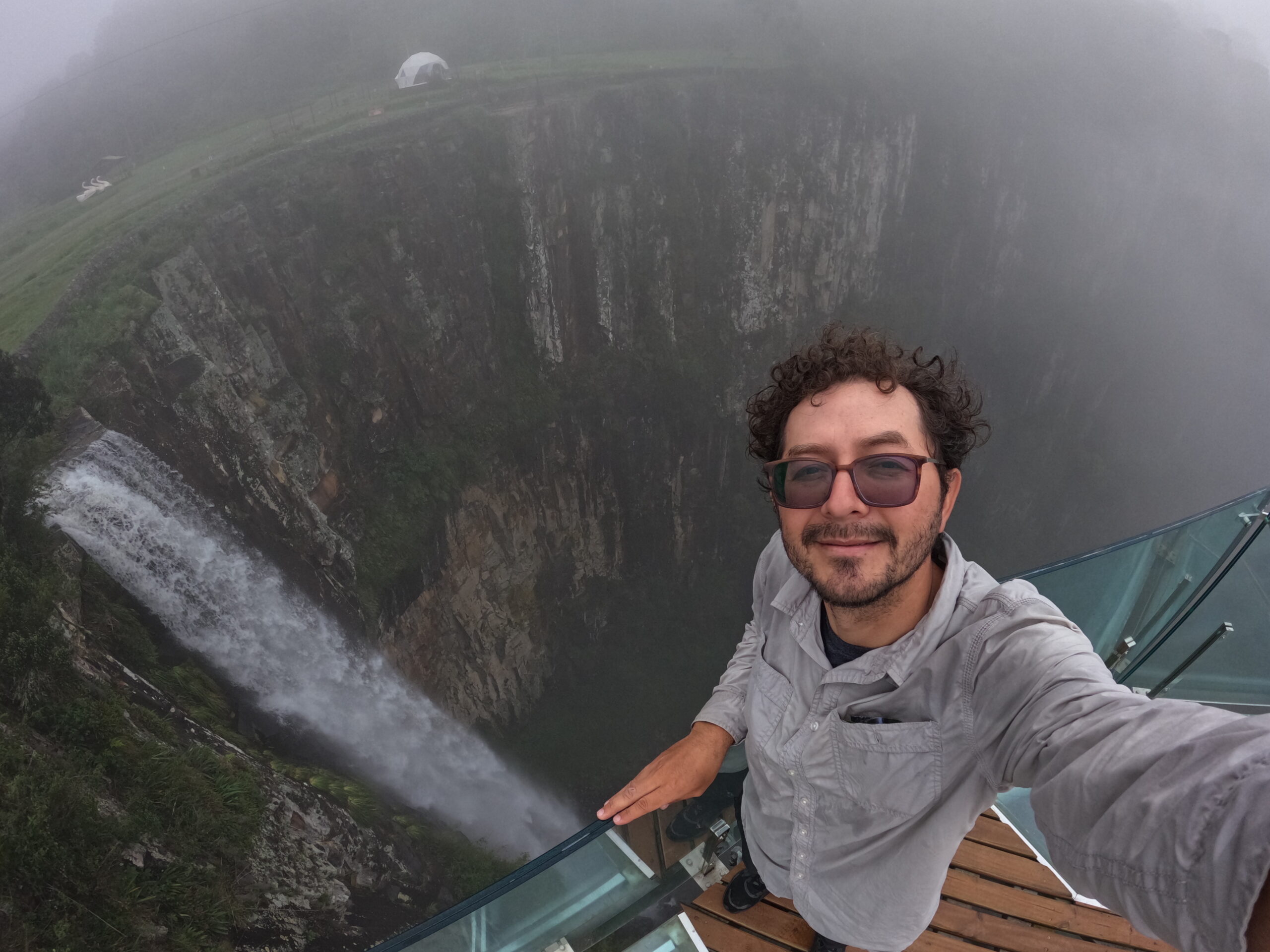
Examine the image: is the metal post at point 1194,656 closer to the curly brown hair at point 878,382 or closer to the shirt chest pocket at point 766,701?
the curly brown hair at point 878,382

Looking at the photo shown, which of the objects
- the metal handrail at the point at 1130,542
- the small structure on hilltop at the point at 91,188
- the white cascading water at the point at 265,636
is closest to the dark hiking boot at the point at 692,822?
the metal handrail at the point at 1130,542

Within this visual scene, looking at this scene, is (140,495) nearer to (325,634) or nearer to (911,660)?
(325,634)

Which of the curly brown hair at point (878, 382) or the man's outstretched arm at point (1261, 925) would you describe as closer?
the man's outstretched arm at point (1261, 925)

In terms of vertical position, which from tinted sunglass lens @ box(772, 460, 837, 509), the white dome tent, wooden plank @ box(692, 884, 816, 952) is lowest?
wooden plank @ box(692, 884, 816, 952)

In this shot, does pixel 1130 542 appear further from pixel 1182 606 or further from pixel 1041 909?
pixel 1041 909

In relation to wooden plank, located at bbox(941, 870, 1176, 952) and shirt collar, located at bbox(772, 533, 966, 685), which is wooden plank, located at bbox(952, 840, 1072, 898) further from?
shirt collar, located at bbox(772, 533, 966, 685)

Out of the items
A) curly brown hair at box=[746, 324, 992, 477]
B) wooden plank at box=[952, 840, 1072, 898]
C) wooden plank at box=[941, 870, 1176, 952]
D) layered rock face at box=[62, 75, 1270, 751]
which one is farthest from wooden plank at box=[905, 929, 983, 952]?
layered rock face at box=[62, 75, 1270, 751]

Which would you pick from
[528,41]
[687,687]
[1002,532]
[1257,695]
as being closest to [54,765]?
[1257,695]

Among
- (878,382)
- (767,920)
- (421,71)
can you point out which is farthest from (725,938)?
(421,71)
